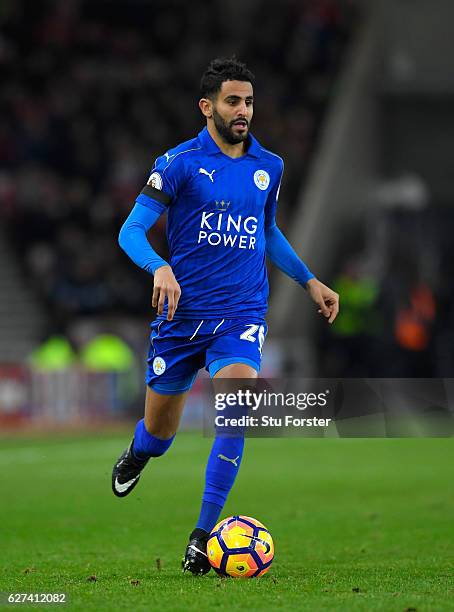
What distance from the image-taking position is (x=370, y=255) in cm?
2100

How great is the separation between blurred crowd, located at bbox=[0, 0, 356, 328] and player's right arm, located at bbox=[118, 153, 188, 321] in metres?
13.5

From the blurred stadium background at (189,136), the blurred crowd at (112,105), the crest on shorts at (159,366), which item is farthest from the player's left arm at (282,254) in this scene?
the blurred crowd at (112,105)

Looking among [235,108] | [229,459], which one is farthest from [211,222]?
[229,459]

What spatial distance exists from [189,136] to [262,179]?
15.7m

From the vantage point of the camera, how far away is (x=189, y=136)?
73.7 ft

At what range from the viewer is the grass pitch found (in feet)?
19.1

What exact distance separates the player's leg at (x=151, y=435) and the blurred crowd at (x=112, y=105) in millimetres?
12545

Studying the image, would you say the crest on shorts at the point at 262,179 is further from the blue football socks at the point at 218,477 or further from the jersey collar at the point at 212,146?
the blue football socks at the point at 218,477

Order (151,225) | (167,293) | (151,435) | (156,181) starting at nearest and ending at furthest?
(167,293) < (151,225) < (156,181) < (151,435)

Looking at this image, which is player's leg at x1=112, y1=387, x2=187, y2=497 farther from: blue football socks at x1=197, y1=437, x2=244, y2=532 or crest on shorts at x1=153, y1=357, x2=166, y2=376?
blue football socks at x1=197, y1=437, x2=244, y2=532

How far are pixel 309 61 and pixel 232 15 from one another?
6.81ft

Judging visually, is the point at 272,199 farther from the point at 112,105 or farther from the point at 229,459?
the point at 112,105

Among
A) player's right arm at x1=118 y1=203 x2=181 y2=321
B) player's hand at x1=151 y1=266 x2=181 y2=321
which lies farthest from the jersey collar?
player's hand at x1=151 y1=266 x2=181 y2=321

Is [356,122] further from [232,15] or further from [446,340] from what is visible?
[446,340]
